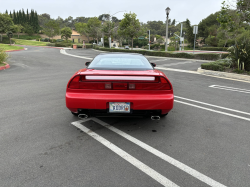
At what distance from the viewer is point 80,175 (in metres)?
2.41

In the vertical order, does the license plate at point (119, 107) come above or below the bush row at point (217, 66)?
below

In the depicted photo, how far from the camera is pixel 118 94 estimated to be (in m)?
3.29

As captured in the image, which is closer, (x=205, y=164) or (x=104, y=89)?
(x=205, y=164)

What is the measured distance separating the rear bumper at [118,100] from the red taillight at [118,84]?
13cm

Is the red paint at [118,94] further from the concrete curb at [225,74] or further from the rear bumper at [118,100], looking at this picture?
the concrete curb at [225,74]

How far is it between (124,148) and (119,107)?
0.67 meters

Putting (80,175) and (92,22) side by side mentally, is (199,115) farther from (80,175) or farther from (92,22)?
(92,22)

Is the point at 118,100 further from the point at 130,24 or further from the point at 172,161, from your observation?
the point at 130,24

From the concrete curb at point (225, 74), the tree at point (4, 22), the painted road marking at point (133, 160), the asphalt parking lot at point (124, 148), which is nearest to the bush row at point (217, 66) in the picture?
the concrete curb at point (225, 74)

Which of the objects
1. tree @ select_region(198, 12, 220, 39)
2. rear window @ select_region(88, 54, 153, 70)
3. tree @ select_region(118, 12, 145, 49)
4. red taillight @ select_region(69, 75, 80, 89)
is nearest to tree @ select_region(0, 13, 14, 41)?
tree @ select_region(118, 12, 145, 49)

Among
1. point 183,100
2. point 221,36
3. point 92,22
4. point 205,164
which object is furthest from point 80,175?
point 92,22

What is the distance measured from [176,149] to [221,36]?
49478mm

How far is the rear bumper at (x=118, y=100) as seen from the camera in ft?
10.6

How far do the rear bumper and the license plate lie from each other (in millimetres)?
62
